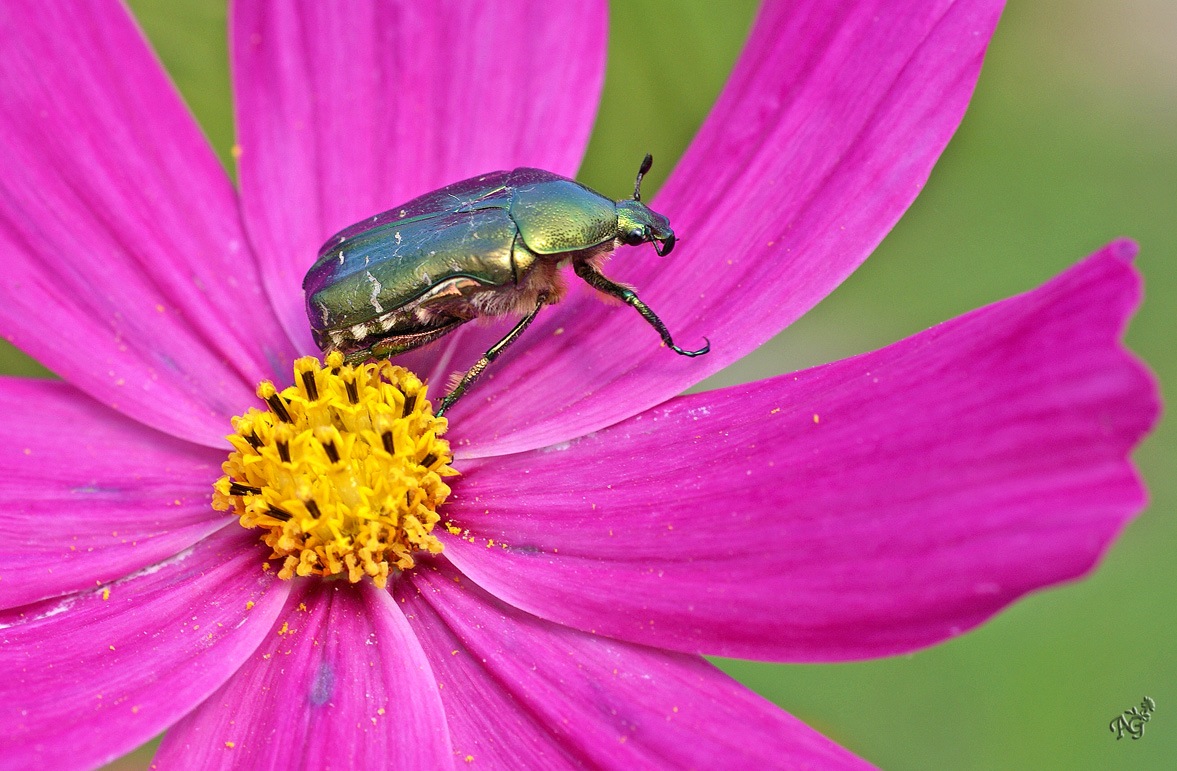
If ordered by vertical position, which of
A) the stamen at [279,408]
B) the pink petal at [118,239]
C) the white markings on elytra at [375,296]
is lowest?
the stamen at [279,408]

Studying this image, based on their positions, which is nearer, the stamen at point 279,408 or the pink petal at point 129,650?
the pink petal at point 129,650

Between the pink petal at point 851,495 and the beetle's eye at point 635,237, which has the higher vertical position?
the beetle's eye at point 635,237

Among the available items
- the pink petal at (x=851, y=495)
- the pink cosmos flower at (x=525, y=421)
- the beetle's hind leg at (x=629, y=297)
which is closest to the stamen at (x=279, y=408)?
the pink cosmos flower at (x=525, y=421)

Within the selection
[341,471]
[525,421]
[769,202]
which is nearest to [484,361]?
[525,421]

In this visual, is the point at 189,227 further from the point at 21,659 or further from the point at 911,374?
the point at 911,374

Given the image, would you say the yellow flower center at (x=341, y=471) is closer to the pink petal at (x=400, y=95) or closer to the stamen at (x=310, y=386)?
the stamen at (x=310, y=386)

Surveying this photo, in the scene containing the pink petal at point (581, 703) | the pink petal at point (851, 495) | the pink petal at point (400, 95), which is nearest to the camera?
the pink petal at point (851, 495)

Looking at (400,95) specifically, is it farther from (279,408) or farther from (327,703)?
(327,703)
